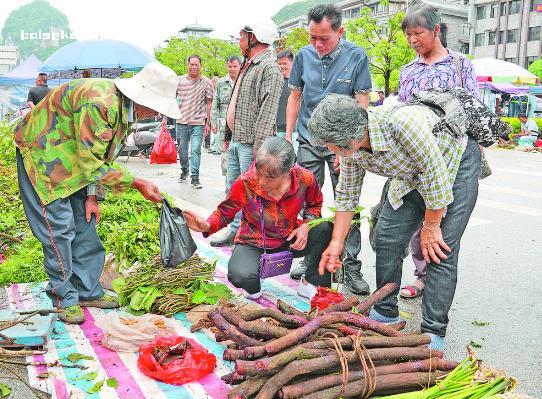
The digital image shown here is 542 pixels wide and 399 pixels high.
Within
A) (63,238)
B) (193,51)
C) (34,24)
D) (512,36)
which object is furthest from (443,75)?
(34,24)

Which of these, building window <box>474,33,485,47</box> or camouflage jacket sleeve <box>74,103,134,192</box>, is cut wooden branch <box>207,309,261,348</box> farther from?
building window <box>474,33,485,47</box>

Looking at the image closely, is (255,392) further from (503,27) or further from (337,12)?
(503,27)

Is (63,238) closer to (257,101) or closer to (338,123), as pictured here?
(338,123)

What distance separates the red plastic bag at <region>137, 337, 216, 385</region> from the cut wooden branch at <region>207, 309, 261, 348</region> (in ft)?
0.91

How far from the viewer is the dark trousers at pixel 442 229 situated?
3.12m

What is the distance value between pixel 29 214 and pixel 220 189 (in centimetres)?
579

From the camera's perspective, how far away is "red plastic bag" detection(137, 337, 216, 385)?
9.41 feet

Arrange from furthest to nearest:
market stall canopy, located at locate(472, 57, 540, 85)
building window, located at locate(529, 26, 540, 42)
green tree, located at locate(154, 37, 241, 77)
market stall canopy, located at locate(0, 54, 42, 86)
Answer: building window, located at locate(529, 26, 540, 42) → green tree, located at locate(154, 37, 241, 77) → market stall canopy, located at locate(0, 54, 42, 86) → market stall canopy, located at locate(472, 57, 540, 85)

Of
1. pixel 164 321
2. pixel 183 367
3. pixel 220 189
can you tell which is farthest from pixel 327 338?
pixel 220 189

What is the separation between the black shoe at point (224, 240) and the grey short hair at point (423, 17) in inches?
109

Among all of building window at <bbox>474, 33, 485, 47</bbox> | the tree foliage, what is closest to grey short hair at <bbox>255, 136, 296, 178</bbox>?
building window at <bbox>474, 33, 485, 47</bbox>

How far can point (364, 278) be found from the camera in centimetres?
484

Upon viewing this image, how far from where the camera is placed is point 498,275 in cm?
490

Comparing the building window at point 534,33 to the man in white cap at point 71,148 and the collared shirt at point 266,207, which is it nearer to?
the collared shirt at point 266,207
